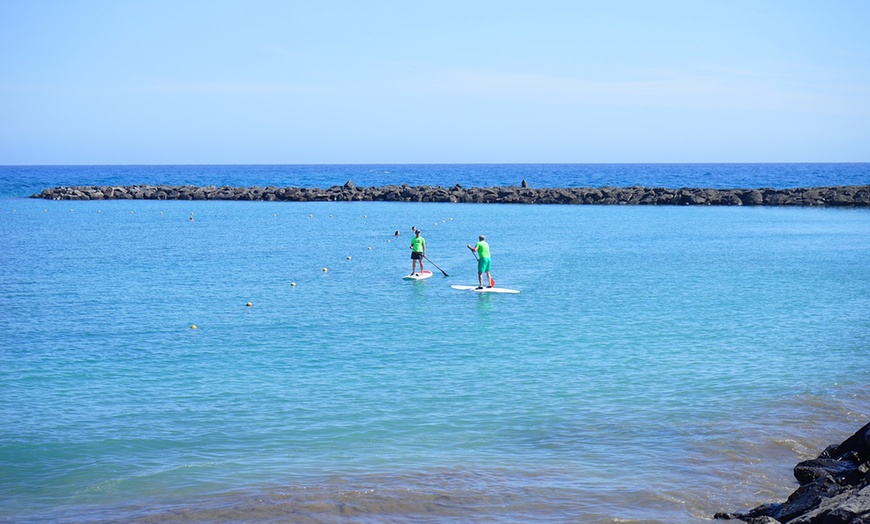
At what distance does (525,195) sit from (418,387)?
6170 centimetres

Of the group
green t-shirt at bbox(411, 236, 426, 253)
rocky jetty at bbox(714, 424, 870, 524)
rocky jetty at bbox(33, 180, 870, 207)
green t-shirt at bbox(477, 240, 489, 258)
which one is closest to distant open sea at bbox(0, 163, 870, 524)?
rocky jetty at bbox(714, 424, 870, 524)

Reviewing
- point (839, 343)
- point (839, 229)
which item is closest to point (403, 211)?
point (839, 229)

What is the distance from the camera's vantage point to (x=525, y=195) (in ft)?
250

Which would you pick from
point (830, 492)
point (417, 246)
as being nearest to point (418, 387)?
point (830, 492)

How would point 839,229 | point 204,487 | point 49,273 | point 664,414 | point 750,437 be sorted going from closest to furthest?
point 204,487 < point 750,437 < point 664,414 < point 49,273 < point 839,229

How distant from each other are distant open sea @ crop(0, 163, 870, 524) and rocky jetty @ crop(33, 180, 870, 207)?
114 ft

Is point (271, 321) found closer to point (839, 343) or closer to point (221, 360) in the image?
point (221, 360)

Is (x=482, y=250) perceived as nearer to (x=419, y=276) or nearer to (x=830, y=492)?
(x=419, y=276)

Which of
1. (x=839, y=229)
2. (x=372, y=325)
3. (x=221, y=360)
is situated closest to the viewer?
(x=221, y=360)

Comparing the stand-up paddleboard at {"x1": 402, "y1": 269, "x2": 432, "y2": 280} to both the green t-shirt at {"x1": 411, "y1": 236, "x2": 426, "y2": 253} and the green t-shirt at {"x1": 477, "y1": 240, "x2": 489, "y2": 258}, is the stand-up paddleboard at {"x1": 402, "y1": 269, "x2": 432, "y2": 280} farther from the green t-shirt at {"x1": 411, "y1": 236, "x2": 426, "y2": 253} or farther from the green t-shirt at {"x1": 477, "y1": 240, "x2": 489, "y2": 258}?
the green t-shirt at {"x1": 477, "y1": 240, "x2": 489, "y2": 258}

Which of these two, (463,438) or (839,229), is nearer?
(463,438)

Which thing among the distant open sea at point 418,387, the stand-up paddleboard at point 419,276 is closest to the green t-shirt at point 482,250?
the distant open sea at point 418,387

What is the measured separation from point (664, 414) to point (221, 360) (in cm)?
883

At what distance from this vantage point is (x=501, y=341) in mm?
19656
